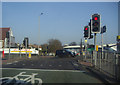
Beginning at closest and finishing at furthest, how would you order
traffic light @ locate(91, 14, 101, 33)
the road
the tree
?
1. the road
2. traffic light @ locate(91, 14, 101, 33)
3. the tree

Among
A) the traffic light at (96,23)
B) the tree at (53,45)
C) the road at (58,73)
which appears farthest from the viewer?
the tree at (53,45)

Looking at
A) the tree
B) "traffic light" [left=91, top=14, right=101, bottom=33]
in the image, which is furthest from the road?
the tree

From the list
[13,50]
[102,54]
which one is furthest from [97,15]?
[13,50]

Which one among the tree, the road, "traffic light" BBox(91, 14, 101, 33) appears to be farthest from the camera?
the tree

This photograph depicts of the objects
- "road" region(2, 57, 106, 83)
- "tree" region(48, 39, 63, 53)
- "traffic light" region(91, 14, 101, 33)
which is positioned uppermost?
"traffic light" region(91, 14, 101, 33)

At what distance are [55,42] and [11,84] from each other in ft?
234

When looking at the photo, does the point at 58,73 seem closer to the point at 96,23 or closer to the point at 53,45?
the point at 96,23

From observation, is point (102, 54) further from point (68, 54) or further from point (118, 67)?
point (68, 54)

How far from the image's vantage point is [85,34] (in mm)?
18328

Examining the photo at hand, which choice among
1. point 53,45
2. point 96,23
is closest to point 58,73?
point 96,23

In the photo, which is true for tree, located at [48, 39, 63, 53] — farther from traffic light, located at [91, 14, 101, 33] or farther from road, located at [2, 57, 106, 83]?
traffic light, located at [91, 14, 101, 33]

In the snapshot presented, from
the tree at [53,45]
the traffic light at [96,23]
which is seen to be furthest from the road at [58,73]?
the tree at [53,45]

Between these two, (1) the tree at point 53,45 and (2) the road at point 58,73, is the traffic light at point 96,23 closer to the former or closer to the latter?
(2) the road at point 58,73

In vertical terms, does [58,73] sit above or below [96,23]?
below
